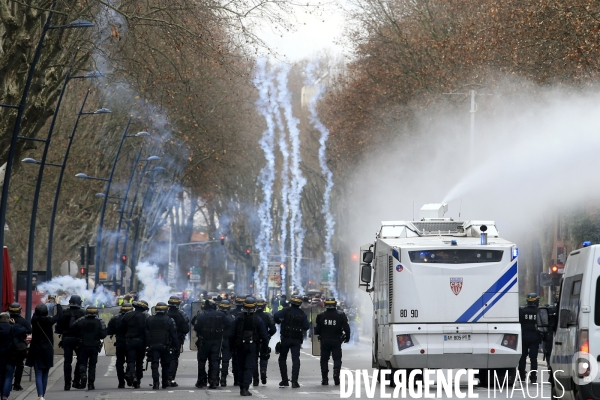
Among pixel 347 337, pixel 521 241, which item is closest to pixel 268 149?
pixel 521 241

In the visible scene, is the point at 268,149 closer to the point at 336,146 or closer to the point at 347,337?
the point at 336,146

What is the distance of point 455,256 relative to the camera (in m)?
21.2

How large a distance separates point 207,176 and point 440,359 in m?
Answer: 46.4

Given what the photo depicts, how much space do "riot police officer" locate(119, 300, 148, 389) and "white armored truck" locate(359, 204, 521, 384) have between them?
16.6 ft

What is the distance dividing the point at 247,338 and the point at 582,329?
29.7 ft

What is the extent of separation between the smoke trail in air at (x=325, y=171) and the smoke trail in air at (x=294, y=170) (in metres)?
1.68

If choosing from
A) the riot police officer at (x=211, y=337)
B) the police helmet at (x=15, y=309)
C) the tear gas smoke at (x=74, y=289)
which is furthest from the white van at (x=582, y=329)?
the tear gas smoke at (x=74, y=289)

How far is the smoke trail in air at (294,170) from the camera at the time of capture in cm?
8481

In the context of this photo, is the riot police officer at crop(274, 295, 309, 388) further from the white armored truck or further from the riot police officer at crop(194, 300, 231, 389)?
the white armored truck

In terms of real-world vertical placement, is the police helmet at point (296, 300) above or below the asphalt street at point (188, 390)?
above

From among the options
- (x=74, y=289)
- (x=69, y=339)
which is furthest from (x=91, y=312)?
(x=74, y=289)

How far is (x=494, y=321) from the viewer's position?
21.1 m

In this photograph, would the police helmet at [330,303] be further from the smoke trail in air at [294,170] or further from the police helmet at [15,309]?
the smoke trail in air at [294,170]

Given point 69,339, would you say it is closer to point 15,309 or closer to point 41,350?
point 15,309
